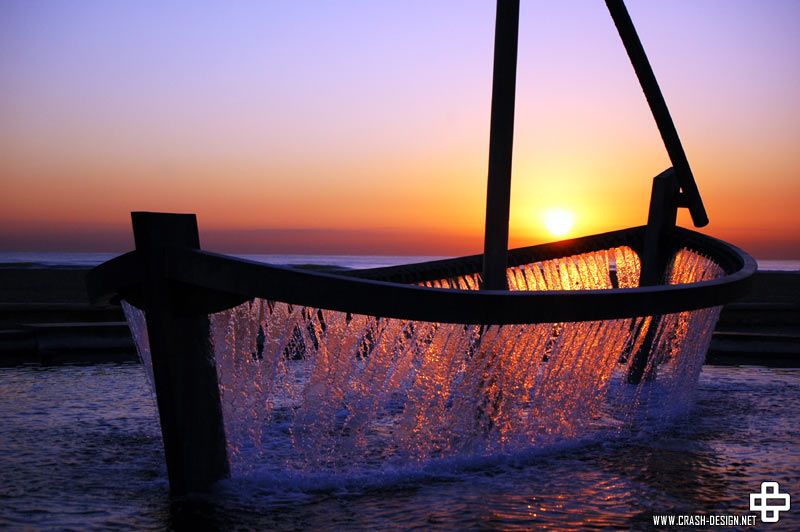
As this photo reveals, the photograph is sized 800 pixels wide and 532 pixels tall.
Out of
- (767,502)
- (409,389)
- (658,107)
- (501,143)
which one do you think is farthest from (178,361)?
(658,107)

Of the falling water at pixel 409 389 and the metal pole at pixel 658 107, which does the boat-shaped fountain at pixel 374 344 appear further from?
the metal pole at pixel 658 107

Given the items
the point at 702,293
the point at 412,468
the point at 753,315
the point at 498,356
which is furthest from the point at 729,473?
the point at 753,315

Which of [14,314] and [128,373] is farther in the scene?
[14,314]

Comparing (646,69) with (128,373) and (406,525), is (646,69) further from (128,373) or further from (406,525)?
(128,373)

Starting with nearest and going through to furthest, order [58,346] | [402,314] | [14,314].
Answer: [402,314]
[58,346]
[14,314]

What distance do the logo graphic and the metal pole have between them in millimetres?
3968

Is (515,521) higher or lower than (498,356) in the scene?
lower

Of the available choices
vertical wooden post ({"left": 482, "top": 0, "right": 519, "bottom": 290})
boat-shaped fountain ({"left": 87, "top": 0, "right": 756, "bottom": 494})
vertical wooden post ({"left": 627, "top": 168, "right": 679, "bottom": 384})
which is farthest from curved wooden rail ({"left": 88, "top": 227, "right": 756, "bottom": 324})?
vertical wooden post ({"left": 627, "top": 168, "right": 679, "bottom": 384})

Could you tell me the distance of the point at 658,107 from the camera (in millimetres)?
7105

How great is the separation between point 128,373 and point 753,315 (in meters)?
11.1

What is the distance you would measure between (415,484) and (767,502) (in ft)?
6.22

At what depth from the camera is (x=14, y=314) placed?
11.7 metres

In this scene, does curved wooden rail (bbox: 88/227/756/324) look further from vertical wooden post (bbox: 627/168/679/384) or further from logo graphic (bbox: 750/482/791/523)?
vertical wooden post (bbox: 627/168/679/384)

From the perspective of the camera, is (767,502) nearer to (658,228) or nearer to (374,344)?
(374,344)
